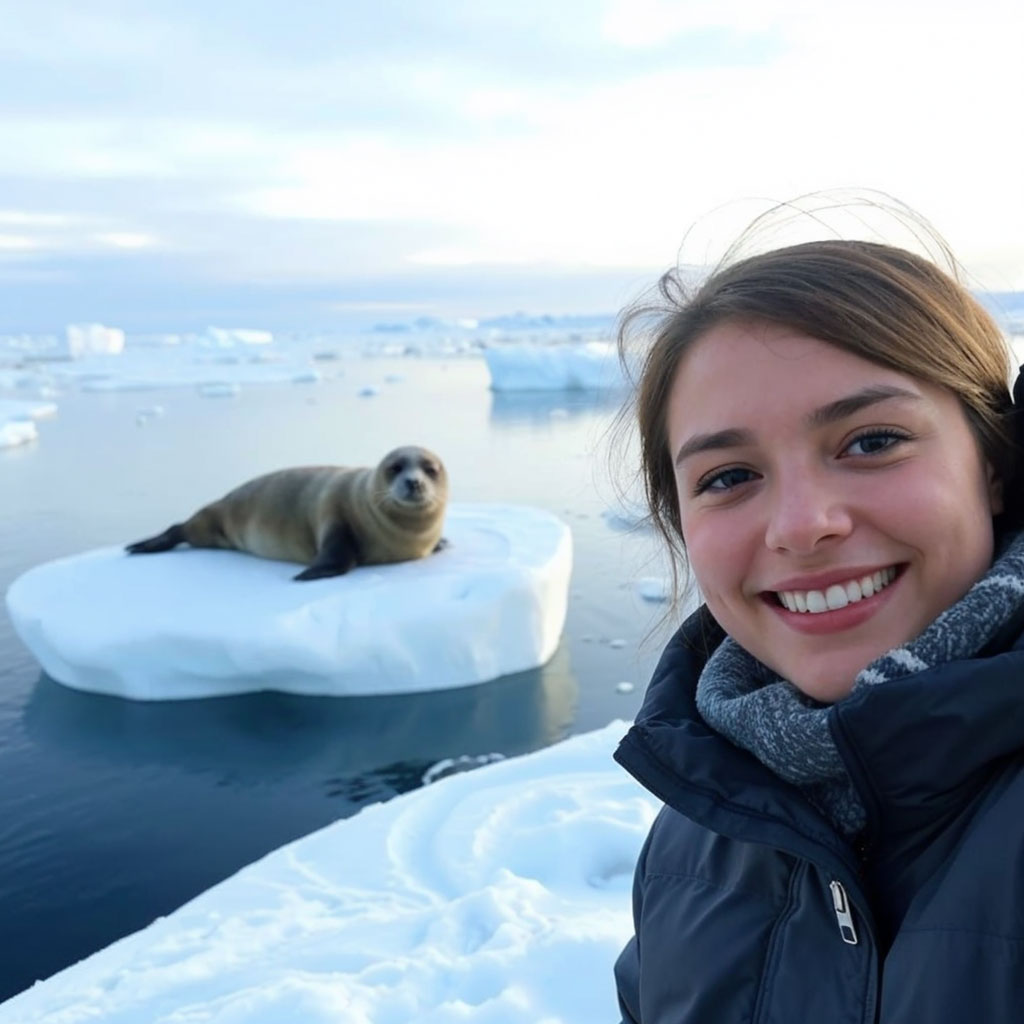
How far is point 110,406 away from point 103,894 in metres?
17.9

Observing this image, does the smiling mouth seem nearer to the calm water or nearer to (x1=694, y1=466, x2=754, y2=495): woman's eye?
(x1=694, y1=466, x2=754, y2=495): woman's eye

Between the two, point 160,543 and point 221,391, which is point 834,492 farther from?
point 221,391

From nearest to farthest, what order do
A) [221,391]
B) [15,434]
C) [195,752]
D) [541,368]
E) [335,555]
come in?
1. [195,752]
2. [335,555]
3. [15,434]
4. [541,368]
5. [221,391]

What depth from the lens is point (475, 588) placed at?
4.93m

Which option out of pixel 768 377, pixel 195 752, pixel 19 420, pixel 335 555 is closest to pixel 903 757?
pixel 768 377

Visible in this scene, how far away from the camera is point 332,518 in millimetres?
5785

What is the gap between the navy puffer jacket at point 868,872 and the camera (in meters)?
0.68

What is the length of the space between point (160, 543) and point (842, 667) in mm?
5769

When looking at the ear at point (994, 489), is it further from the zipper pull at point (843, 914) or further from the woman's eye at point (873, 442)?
the zipper pull at point (843, 914)

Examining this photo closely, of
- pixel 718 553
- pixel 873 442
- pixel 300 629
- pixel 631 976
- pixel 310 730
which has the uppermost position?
pixel 873 442

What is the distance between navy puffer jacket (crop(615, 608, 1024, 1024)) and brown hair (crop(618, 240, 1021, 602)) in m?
0.23

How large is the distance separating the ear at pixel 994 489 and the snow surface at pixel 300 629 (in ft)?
12.8

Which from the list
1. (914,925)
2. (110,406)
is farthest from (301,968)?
(110,406)

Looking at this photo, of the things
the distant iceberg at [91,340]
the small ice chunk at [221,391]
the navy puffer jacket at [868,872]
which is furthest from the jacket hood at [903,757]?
the distant iceberg at [91,340]
